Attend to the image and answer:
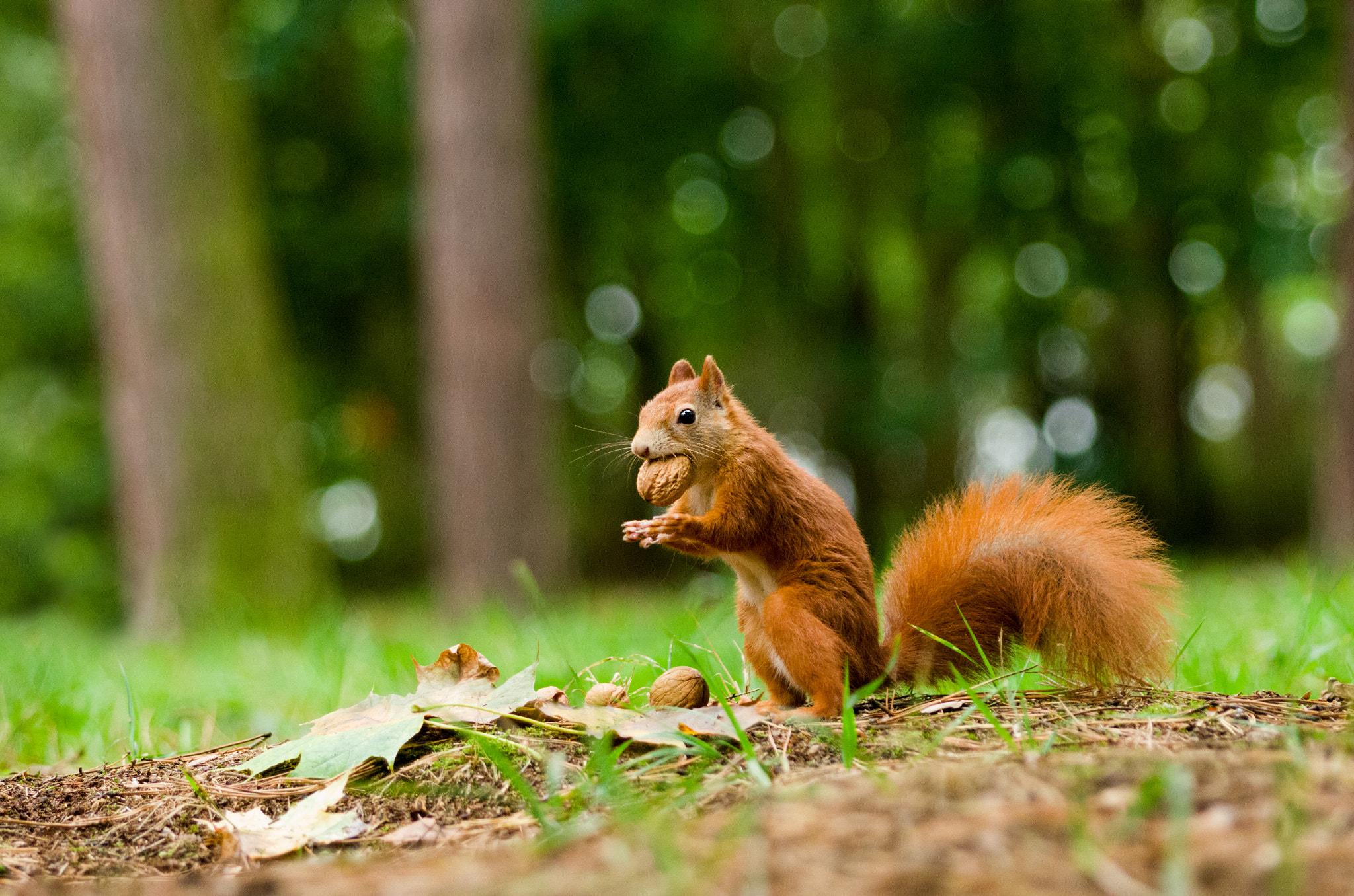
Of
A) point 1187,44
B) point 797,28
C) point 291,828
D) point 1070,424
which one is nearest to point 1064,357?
point 1070,424

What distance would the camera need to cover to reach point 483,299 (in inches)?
234

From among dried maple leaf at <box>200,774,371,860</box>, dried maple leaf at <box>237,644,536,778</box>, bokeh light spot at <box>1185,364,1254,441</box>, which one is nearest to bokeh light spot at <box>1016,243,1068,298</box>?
bokeh light spot at <box>1185,364,1254,441</box>

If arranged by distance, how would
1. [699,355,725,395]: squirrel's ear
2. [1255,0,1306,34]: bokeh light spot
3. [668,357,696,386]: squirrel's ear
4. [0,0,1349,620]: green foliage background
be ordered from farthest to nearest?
[0,0,1349,620]: green foliage background < [1255,0,1306,34]: bokeh light spot < [668,357,696,386]: squirrel's ear < [699,355,725,395]: squirrel's ear

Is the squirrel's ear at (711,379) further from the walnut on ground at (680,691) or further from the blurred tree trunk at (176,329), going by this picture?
the blurred tree trunk at (176,329)

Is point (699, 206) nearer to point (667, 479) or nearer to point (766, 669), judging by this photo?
point (667, 479)

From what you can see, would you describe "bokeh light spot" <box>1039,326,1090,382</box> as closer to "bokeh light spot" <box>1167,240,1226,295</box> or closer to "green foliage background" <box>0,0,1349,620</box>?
"green foliage background" <box>0,0,1349,620</box>

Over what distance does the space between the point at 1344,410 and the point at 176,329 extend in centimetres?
613

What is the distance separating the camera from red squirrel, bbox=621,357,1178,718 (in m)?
1.90

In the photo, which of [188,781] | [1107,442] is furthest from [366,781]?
[1107,442]

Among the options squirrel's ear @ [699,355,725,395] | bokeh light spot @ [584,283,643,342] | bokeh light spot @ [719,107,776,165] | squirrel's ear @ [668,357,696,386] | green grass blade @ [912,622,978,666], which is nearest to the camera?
green grass blade @ [912,622,978,666]

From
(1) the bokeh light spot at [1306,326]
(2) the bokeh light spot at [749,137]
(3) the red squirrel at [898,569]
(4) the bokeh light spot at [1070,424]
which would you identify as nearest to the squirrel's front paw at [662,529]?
(3) the red squirrel at [898,569]

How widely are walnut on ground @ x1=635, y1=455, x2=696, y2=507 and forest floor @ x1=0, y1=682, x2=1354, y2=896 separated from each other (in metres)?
0.50

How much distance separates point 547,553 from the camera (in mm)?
6043

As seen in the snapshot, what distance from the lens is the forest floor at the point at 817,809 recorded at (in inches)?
40.1
